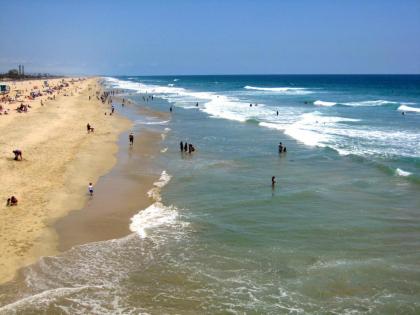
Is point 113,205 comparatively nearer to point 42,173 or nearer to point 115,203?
point 115,203

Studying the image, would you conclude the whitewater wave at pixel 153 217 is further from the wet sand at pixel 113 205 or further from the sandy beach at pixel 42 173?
the sandy beach at pixel 42 173

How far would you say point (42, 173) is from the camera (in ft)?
75.0

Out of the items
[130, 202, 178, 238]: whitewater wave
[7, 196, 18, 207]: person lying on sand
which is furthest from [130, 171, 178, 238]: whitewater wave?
[7, 196, 18, 207]: person lying on sand

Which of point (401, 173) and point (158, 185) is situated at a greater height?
point (401, 173)

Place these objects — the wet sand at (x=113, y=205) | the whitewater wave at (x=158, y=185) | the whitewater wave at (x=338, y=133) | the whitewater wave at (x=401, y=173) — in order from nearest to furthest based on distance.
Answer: the wet sand at (x=113, y=205) < the whitewater wave at (x=158, y=185) < the whitewater wave at (x=401, y=173) < the whitewater wave at (x=338, y=133)

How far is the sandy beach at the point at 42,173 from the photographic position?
14539mm

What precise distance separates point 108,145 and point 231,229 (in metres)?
18.9

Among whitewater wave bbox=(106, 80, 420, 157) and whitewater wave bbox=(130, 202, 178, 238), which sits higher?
whitewater wave bbox=(106, 80, 420, 157)

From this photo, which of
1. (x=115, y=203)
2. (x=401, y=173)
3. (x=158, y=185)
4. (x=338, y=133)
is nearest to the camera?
(x=115, y=203)

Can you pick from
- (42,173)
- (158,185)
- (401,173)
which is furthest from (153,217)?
(401,173)

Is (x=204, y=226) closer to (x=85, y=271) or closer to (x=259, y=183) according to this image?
(x=85, y=271)

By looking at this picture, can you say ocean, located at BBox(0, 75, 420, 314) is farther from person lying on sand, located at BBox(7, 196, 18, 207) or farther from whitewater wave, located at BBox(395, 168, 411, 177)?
person lying on sand, located at BBox(7, 196, 18, 207)

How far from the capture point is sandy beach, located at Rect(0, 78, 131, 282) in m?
14.5

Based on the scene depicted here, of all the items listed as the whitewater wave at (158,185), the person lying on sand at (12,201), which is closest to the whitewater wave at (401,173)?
the whitewater wave at (158,185)
